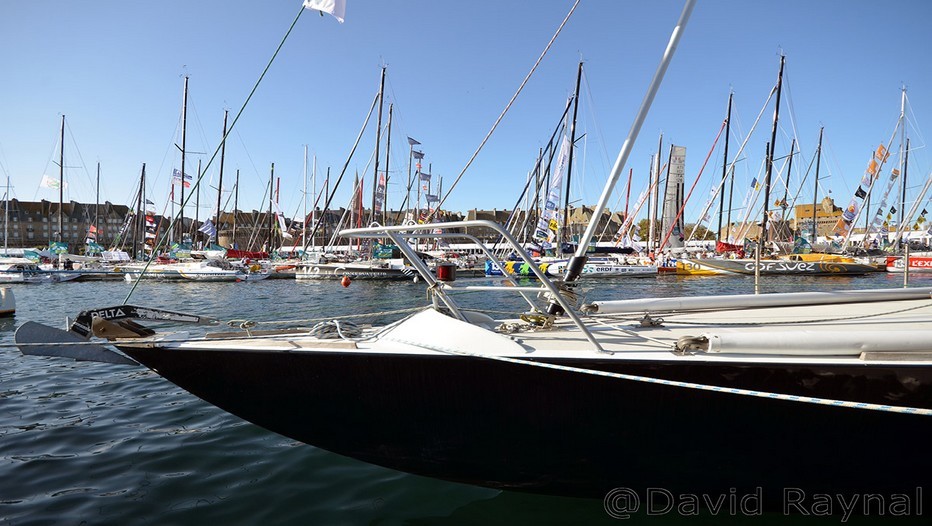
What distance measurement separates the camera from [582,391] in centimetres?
301

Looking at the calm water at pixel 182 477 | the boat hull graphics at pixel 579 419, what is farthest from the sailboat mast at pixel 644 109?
the calm water at pixel 182 477

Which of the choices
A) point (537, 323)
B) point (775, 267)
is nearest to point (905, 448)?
point (537, 323)

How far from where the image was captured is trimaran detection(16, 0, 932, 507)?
9.08 feet

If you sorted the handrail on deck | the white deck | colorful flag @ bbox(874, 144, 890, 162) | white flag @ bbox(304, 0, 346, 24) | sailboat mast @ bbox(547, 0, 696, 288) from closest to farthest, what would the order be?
the white deck → the handrail on deck → sailboat mast @ bbox(547, 0, 696, 288) → white flag @ bbox(304, 0, 346, 24) → colorful flag @ bbox(874, 144, 890, 162)

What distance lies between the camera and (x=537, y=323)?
392cm

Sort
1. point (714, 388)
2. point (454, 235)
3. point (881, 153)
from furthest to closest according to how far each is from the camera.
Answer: point (881, 153) < point (454, 235) < point (714, 388)

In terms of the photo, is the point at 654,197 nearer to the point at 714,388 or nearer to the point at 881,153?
the point at 881,153

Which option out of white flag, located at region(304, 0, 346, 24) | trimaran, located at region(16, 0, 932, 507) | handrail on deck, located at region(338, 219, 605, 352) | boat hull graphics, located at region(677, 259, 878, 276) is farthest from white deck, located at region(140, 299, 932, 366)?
boat hull graphics, located at region(677, 259, 878, 276)

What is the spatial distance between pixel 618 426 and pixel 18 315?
63.5 ft

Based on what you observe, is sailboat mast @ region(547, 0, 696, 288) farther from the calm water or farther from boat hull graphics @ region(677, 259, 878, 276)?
boat hull graphics @ region(677, 259, 878, 276)

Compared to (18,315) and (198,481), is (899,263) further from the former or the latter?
(18,315)

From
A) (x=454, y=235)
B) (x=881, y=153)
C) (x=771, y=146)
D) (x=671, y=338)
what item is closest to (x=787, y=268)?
(x=771, y=146)

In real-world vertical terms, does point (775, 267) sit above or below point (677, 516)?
above

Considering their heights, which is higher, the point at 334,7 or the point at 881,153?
the point at 881,153
